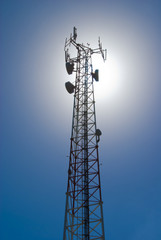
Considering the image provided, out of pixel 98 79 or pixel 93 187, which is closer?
pixel 93 187

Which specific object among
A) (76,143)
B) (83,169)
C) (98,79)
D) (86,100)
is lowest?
(83,169)

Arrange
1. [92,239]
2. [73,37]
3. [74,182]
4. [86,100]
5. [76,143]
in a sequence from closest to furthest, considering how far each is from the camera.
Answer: [92,239] < [74,182] < [76,143] < [86,100] < [73,37]

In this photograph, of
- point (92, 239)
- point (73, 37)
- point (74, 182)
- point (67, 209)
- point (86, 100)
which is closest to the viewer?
point (92, 239)

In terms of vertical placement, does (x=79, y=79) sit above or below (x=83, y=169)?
above

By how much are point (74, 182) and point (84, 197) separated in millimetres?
1934

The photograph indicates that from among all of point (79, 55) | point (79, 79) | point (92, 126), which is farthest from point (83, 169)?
point (79, 55)

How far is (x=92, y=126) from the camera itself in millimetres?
25422

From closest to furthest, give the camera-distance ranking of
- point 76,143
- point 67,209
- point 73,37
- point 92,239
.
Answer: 1. point 92,239
2. point 67,209
3. point 76,143
4. point 73,37

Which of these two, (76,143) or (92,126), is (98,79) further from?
(76,143)

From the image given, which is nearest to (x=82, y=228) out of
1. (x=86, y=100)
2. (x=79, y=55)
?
(x=86, y=100)

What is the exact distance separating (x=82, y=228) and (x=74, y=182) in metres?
4.43

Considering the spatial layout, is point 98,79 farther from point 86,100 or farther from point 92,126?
point 92,126

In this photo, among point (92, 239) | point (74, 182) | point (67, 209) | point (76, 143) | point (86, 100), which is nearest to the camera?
point (92, 239)

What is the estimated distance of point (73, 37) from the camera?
3011 cm
